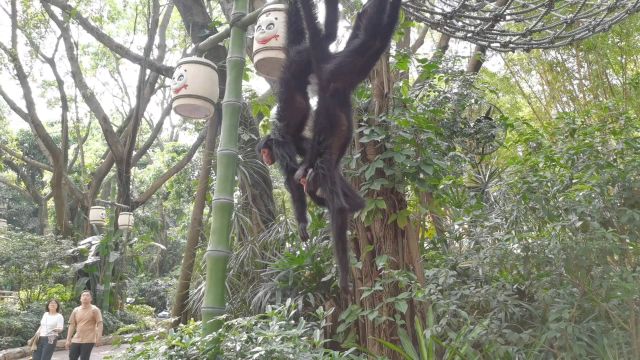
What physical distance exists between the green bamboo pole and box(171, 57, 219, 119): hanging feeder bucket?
0.23 m

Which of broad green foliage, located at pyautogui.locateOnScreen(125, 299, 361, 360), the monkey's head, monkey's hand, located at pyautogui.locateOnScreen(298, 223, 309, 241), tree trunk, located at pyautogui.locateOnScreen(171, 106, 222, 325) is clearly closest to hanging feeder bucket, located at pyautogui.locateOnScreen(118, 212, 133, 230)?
tree trunk, located at pyautogui.locateOnScreen(171, 106, 222, 325)

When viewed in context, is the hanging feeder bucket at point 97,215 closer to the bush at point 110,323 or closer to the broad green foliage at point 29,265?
the broad green foliage at point 29,265

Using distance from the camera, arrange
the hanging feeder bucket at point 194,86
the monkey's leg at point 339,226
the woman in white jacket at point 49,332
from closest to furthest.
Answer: the monkey's leg at point 339,226, the hanging feeder bucket at point 194,86, the woman in white jacket at point 49,332

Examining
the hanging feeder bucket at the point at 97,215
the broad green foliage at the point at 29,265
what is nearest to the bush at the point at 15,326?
the broad green foliage at the point at 29,265

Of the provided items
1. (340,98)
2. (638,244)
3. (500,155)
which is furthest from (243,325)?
(500,155)

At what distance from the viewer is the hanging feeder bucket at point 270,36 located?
3229 millimetres

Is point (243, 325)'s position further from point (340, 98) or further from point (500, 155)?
point (500, 155)

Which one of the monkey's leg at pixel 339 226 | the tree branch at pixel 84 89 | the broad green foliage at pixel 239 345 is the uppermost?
the tree branch at pixel 84 89

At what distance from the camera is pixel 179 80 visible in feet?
11.9

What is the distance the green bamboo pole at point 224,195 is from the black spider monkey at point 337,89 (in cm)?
84

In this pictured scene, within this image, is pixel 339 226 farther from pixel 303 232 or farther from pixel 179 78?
pixel 179 78

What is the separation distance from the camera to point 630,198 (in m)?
4.01

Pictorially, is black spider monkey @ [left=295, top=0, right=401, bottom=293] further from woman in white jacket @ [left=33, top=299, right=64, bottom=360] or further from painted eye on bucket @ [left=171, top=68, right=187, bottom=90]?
woman in white jacket @ [left=33, top=299, right=64, bottom=360]

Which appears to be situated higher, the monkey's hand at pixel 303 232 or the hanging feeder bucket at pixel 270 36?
the hanging feeder bucket at pixel 270 36
